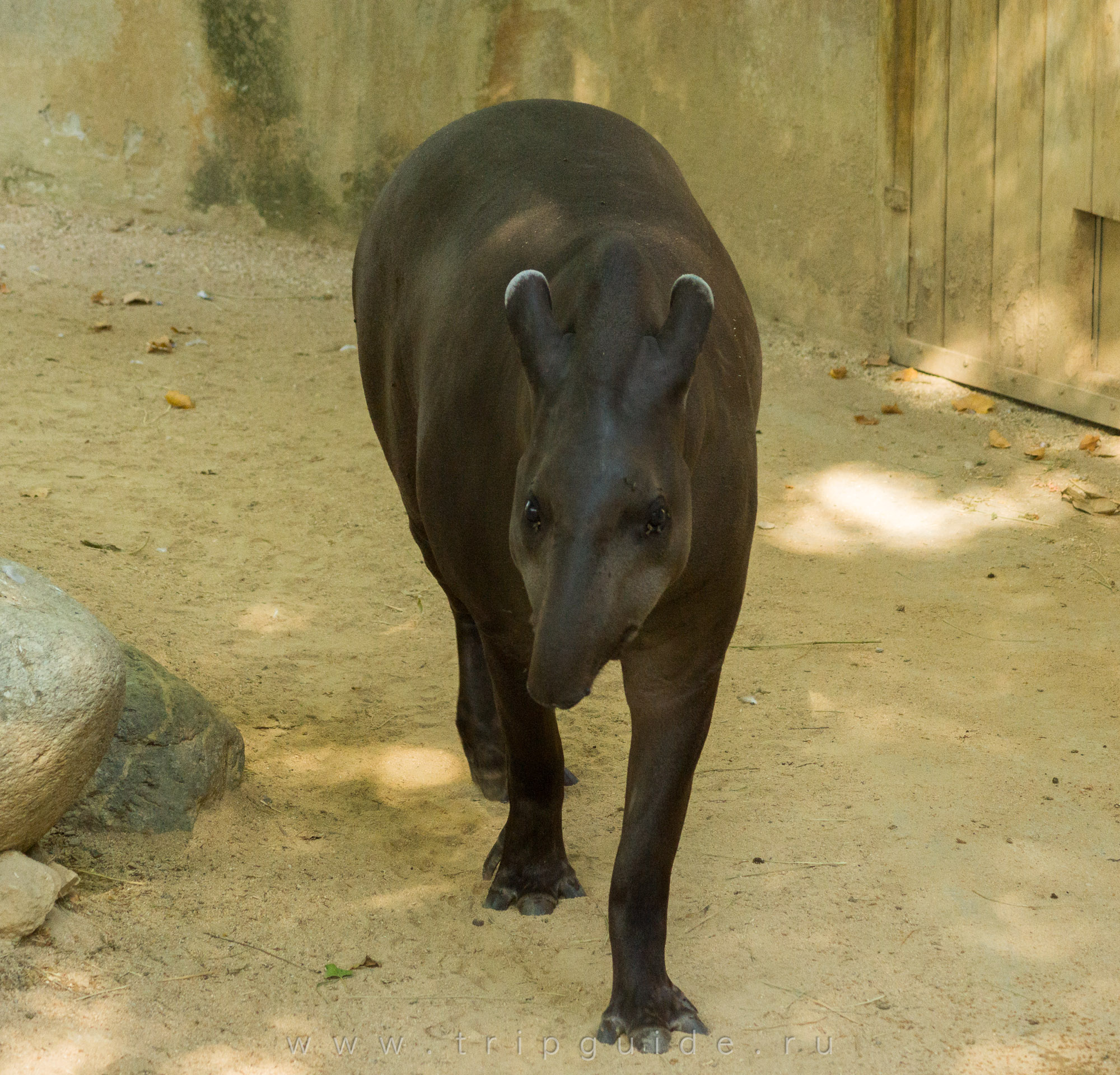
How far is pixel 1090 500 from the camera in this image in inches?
235

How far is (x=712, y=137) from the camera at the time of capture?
8.11 meters

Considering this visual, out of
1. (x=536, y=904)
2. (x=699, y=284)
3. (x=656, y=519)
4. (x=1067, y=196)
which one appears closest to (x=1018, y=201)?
(x=1067, y=196)

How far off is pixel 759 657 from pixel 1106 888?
159 cm

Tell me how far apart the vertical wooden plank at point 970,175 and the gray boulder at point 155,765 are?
15.8 feet

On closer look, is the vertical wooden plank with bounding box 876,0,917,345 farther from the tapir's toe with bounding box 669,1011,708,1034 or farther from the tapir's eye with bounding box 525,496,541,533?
the tapir's eye with bounding box 525,496,541,533

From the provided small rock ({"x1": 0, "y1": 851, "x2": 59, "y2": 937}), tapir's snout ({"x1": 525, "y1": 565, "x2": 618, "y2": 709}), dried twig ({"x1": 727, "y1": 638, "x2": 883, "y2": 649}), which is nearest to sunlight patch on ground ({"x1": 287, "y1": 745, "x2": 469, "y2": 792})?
small rock ({"x1": 0, "y1": 851, "x2": 59, "y2": 937})

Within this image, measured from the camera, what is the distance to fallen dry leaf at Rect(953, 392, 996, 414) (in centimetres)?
698

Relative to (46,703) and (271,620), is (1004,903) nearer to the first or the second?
(46,703)

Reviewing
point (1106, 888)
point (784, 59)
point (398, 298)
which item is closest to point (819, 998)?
point (1106, 888)

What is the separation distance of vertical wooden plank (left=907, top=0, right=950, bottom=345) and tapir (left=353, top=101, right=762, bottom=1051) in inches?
148

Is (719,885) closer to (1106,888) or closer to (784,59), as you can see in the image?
(1106,888)

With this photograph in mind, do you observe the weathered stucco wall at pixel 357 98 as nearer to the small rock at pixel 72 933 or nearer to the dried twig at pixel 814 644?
the dried twig at pixel 814 644

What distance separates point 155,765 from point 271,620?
4.82ft

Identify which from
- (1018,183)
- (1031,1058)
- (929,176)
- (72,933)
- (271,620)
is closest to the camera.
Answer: (1031,1058)
